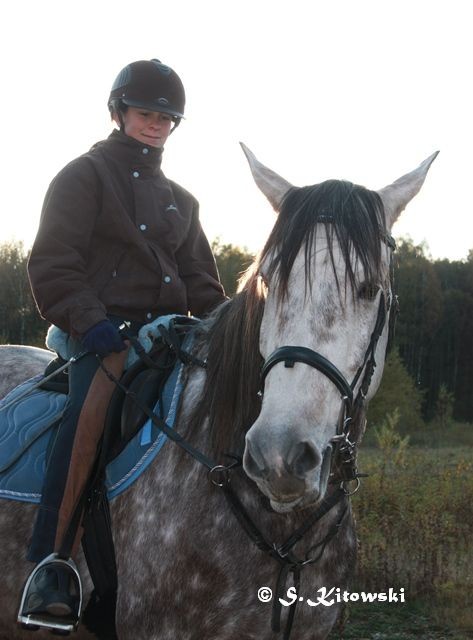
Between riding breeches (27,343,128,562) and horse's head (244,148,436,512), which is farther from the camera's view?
riding breeches (27,343,128,562)

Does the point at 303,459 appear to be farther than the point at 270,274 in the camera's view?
No

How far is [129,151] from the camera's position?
13.7 ft

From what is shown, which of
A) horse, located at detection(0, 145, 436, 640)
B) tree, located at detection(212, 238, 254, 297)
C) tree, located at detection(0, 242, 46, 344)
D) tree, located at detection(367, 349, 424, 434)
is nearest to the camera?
horse, located at detection(0, 145, 436, 640)

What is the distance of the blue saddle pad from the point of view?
3496 millimetres

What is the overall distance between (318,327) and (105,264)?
1580mm

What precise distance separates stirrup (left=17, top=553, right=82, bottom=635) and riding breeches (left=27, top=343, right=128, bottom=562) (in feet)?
0.26

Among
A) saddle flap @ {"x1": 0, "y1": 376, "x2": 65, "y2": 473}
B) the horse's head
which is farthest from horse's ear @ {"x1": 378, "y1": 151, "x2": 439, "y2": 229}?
saddle flap @ {"x1": 0, "y1": 376, "x2": 65, "y2": 473}

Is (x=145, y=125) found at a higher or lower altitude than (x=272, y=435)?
higher

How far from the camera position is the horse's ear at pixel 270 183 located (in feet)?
10.9

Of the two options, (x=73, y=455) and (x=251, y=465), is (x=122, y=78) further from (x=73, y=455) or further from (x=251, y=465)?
(x=251, y=465)

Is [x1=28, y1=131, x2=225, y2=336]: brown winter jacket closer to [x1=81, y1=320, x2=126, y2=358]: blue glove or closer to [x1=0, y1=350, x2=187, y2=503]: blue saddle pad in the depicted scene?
[x1=81, y1=320, x2=126, y2=358]: blue glove

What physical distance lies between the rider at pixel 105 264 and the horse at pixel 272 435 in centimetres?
35

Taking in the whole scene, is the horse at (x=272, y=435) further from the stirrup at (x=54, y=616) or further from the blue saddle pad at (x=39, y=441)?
the stirrup at (x=54, y=616)

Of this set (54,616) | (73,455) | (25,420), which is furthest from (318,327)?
(25,420)
